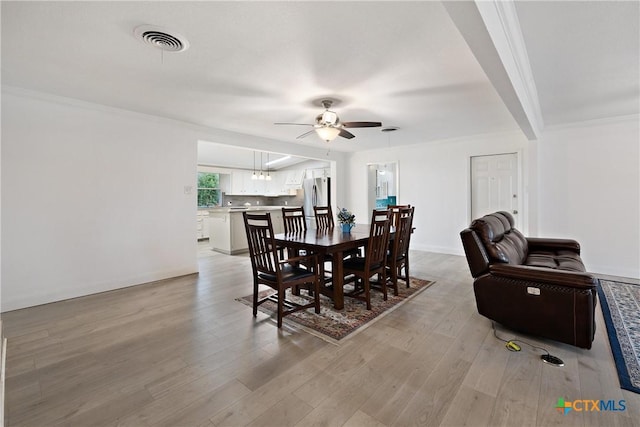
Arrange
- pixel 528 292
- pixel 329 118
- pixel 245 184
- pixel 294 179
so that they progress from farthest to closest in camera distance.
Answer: pixel 294 179
pixel 245 184
pixel 329 118
pixel 528 292

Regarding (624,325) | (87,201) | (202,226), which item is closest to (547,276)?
(624,325)

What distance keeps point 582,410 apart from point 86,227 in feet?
15.8

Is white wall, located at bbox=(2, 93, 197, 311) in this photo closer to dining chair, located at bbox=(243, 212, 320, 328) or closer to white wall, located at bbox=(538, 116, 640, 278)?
dining chair, located at bbox=(243, 212, 320, 328)

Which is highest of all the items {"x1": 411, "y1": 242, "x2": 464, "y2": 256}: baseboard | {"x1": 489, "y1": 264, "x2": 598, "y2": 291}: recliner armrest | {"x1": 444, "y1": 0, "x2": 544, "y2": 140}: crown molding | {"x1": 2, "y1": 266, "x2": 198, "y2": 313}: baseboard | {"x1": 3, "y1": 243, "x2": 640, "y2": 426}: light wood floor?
{"x1": 444, "y1": 0, "x2": 544, "y2": 140}: crown molding

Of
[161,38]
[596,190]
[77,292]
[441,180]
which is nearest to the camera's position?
[161,38]

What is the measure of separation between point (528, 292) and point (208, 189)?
8171mm

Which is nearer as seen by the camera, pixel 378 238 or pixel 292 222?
pixel 378 238

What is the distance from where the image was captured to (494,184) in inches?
209

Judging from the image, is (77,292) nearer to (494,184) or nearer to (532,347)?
(532,347)

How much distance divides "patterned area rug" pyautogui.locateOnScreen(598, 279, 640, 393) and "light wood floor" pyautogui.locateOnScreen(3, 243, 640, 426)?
0.21 ft

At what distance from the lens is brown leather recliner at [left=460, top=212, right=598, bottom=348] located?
2.03m

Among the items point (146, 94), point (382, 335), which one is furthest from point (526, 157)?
point (146, 94)

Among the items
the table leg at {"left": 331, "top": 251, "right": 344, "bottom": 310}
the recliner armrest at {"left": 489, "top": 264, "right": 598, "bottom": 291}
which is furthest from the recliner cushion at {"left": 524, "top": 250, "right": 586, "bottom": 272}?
the table leg at {"left": 331, "top": 251, "right": 344, "bottom": 310}

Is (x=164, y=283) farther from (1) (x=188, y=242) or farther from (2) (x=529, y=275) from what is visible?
(2) (x=529, y=275)
